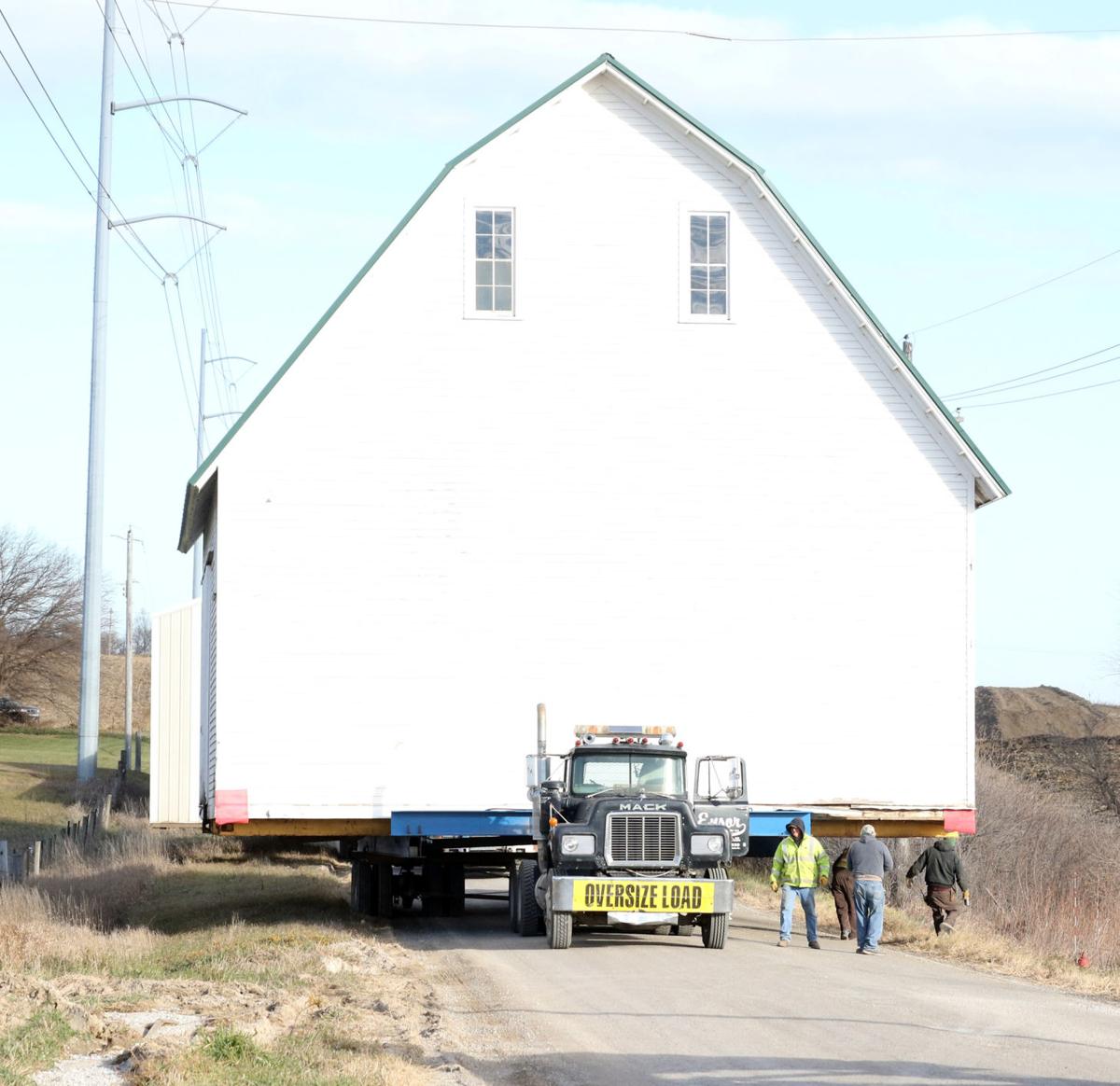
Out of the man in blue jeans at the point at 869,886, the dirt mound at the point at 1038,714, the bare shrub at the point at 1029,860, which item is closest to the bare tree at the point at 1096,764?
the bare shrub at the point at 1029,860

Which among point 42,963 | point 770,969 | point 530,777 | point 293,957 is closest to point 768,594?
point 530,777

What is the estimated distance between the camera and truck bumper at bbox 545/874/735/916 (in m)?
20.8

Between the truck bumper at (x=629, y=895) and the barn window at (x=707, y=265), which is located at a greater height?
the barn window at (x=707, y=265)

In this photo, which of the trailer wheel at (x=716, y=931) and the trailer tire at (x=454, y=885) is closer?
the trailer wheel at (x=716, y=931)

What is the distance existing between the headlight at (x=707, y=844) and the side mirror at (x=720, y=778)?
1.27 metres

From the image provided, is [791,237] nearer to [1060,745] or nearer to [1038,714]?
[1060,745]

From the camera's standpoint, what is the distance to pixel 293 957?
19.5 meters

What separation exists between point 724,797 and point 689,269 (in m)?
7.77

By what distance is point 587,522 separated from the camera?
2406cm

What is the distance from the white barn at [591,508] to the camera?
2333cm

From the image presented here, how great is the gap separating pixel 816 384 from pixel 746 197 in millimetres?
2990

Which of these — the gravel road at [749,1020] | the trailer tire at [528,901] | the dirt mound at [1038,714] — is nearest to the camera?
the gravel road at [749,1020]

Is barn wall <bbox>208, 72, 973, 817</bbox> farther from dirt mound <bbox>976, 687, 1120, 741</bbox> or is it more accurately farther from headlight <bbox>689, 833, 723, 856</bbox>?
dirt mound <bbox>976, 687, 1120, 741</bbox>

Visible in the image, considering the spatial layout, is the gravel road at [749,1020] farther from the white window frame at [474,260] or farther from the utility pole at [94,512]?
the utility pole at [94,512]
